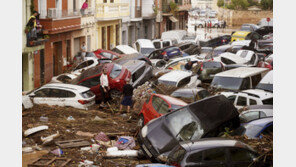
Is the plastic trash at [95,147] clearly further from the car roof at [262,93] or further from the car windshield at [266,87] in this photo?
the car windshield at [266,87]

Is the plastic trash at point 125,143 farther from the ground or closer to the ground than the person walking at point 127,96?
closer to the ground

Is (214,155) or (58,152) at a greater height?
(214,155)

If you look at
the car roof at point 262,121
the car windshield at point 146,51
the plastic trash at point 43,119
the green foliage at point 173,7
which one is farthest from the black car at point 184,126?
the green foliage at point 173,7

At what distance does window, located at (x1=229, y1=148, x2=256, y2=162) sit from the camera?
33.8ft

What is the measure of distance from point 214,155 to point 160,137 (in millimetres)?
1926

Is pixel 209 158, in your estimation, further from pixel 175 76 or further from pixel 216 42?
pixel 216 42

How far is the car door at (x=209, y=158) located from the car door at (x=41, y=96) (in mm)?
8760

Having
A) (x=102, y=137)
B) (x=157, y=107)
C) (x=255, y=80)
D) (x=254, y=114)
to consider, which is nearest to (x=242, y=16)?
(x=255, y=80)

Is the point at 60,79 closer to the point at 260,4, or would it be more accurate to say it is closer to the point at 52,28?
the point at 52,28

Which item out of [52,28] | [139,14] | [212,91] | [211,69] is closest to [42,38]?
[52,28]

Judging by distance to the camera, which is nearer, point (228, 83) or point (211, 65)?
point (228, 83)

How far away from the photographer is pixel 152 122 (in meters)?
12.4

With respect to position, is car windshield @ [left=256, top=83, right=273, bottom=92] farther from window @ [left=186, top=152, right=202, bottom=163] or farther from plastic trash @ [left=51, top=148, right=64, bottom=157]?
plastic trash @ [left=51, top=148, right=64, bottom=157]

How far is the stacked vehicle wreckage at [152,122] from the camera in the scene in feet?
34.9
